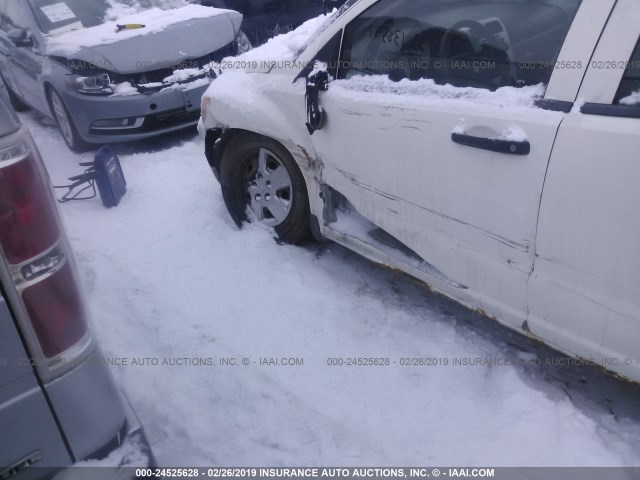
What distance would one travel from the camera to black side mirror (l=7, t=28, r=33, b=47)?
19.2ft

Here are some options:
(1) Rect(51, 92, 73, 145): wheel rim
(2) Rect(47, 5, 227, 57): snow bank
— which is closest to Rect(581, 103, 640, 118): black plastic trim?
(2) Rect(47, 5, 227, 57): snow bank

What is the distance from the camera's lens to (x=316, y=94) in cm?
306

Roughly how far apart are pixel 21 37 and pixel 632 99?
5951mm

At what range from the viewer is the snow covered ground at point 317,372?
247 cm

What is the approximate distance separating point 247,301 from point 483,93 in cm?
182

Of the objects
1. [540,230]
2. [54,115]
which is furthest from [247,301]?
[54,115]

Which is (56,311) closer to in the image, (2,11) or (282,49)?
(282,49)

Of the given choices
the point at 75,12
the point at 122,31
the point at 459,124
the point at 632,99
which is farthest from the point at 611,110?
Result: the point at 75,12

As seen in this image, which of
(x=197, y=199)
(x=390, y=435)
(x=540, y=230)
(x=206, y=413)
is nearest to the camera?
(x=540, y=230)

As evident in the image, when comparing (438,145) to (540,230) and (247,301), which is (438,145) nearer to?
(540,230)

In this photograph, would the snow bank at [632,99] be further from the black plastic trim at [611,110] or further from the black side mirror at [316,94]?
the black side mirror at [316,94]

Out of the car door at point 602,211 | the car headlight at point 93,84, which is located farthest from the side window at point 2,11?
the car door at point 602,211

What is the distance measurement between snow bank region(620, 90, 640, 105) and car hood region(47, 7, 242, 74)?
15.1 feet

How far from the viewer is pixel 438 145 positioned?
249 centimetres
